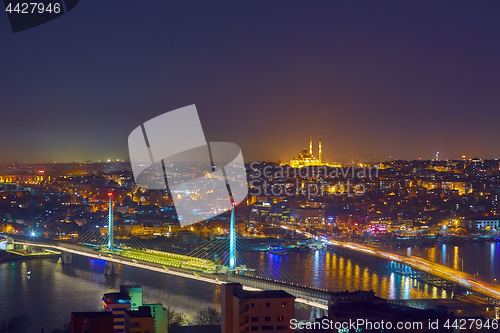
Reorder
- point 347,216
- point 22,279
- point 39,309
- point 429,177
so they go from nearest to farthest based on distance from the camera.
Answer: point 39,309
point 22,279
point 347,216
point 429,177

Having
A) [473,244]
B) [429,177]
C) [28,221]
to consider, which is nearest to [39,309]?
[28,221]

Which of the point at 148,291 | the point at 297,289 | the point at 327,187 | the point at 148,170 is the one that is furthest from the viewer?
the point at 327,187

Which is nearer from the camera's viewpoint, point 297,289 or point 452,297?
point 297,289

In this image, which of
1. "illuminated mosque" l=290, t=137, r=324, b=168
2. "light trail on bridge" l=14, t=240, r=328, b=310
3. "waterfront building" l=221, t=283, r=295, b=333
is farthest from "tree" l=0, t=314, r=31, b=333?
"illuminated mosque" l=290, t=137, r=324, b=168

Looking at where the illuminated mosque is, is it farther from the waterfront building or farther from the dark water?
the waterfront building

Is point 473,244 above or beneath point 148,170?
beneath

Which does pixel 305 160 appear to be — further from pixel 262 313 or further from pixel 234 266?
pixel 262 313

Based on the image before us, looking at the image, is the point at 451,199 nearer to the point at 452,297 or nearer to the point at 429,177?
the point at 429,177

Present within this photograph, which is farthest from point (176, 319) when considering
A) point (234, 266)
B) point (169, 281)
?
point (169, 281)
